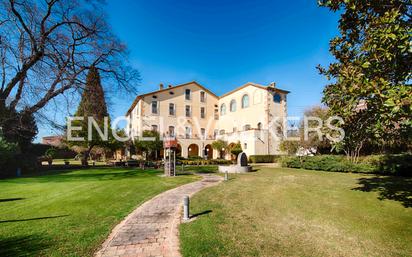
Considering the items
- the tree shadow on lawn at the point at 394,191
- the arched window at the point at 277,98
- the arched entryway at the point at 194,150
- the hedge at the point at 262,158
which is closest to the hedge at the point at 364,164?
the tree shadow on lawn at the point at 394,191

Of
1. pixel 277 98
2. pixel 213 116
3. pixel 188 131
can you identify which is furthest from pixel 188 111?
pixel 277 98

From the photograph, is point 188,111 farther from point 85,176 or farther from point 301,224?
point 301,224

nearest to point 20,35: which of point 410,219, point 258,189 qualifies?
point 258,189

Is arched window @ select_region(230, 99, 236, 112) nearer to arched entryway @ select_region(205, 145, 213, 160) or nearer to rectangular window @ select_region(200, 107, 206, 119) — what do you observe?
rectangular window @ select_region(200, 107, 206, 119)

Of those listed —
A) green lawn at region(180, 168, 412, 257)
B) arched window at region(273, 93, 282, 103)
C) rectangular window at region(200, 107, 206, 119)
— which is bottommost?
green lawn at region(180, 168, 412, 257)

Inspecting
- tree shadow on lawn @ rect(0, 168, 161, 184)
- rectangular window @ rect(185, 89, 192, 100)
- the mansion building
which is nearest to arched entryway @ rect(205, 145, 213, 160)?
the mansion building

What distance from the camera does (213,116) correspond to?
3781 cm

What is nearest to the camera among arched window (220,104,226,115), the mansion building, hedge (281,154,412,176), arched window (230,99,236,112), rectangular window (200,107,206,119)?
hedge (281,154,412,176)

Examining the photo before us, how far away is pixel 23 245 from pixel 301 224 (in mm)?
6886

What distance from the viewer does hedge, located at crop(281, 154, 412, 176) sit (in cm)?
1346

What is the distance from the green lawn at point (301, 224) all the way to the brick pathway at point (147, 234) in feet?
1.23

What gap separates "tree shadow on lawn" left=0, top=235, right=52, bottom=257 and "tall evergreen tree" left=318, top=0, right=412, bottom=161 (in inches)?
306

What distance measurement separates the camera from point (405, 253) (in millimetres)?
4402

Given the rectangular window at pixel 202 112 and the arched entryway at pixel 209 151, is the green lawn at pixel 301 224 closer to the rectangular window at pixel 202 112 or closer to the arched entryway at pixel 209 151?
the arched entryway at pixel 209 151
